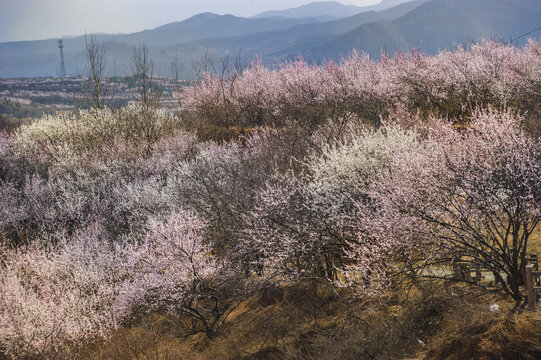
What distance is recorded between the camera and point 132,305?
18422mm

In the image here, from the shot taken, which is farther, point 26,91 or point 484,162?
point 26,91

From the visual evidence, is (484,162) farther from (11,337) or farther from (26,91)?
(26,91)

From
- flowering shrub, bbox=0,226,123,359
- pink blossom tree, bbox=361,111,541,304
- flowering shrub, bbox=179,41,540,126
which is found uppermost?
flowering shrub, bbox=179,41,540,126

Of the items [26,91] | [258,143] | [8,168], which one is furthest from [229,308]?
[26,91]

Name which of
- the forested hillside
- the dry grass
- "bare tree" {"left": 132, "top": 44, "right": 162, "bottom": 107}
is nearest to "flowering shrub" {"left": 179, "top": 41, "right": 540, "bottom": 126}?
the forested hillside

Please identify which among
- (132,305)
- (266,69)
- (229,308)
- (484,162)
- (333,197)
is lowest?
(229,308)

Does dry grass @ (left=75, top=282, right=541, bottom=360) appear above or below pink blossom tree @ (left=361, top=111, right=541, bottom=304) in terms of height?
below

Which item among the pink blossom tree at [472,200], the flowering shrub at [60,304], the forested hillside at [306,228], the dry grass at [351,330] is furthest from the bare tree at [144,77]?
the pink blossom tree at [472,200]

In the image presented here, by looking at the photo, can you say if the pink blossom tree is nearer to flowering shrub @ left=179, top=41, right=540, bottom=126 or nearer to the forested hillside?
the forested hillside

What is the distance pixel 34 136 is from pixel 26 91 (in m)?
151

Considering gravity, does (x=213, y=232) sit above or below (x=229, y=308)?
above

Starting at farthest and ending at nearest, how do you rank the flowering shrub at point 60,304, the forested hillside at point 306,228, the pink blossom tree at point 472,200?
1. the flowering shrub at point 60,304
2. the forested hillside at point 306,228
3. the pink blossom tree at point 472,200

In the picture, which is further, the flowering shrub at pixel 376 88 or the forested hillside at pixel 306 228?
the flowering shrub at pixel 376 88

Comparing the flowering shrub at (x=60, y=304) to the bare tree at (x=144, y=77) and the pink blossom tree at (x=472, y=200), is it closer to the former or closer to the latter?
the pink blossom tree at (x=472, y=200)
